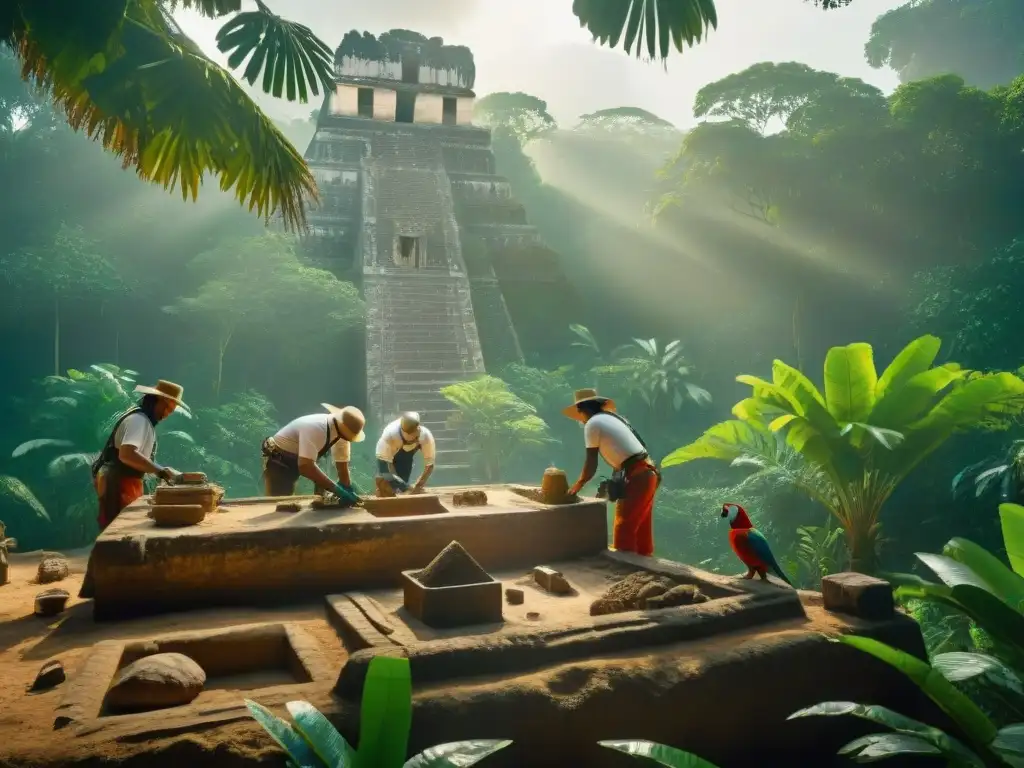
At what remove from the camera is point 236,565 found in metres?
4.69

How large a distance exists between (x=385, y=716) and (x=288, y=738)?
346 mm

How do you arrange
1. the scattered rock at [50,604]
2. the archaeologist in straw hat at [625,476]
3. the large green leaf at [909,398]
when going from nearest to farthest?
1. the scattered rock at [50,604]
2. the archaeologist in straw hat at [625,476]
3. the large green leaf at [909,398]

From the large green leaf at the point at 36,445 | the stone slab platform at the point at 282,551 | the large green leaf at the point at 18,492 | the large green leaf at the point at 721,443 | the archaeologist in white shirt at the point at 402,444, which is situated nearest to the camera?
the stone slab platform at the point at 282,551

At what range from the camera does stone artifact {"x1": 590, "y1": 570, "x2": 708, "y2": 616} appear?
4.32m

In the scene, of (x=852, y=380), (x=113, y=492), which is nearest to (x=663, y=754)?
(x=113, y=492)

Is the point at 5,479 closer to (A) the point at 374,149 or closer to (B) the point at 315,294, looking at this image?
(B) the point at 315,294

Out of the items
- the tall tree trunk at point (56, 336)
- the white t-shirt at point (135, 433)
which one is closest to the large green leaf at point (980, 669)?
the white t-shirt at point (135, 433)

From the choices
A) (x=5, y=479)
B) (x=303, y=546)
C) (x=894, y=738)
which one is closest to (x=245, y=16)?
(x=303, y=546)

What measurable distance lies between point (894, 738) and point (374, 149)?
83.4 feet

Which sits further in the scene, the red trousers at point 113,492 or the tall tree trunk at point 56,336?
the tall tree trunk at point 56,336

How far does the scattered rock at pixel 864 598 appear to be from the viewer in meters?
4.48

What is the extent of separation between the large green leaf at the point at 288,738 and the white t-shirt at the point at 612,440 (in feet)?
11.7

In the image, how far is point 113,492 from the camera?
5535mm

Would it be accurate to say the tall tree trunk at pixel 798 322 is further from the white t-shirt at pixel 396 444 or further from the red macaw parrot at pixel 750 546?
the red macaw parrot at pixel 750 546
